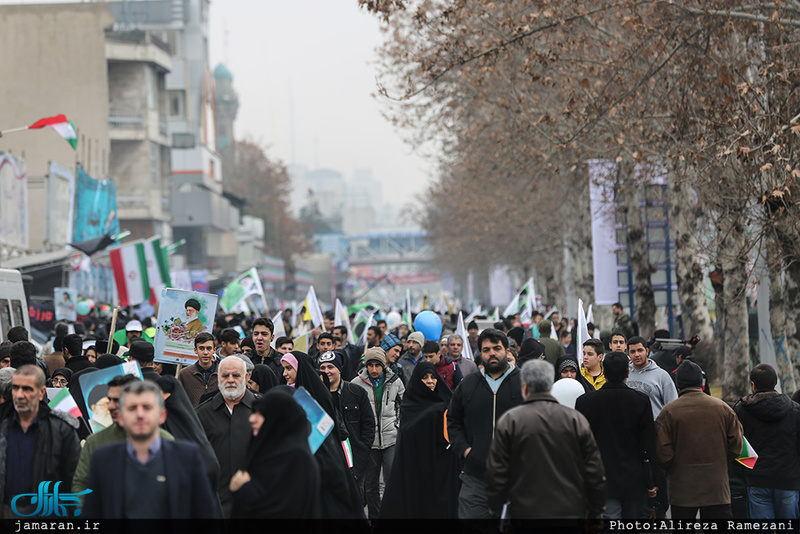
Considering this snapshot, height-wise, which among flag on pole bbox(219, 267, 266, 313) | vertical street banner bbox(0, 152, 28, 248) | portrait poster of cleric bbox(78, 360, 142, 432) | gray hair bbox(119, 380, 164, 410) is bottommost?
portrait poster of cleric bbox(78, 360, 142, 432)

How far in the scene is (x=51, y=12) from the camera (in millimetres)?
57375

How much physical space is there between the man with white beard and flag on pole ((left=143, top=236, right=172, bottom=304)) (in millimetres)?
20754

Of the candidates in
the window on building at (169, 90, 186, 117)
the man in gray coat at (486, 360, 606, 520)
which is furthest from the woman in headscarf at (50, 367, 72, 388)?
the window on building at (169, 90, 186, 117)

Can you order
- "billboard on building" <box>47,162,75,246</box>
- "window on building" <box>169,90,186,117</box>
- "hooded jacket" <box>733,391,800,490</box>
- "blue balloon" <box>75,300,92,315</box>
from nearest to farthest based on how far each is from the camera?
"hooded jacket" <box>733,391,800,490</box>, "blue balloon" <box>75,300,92,315</box>, "billboard on building" <box>47,162,75,246</box>, "window on building" <box>169,90,186,117</box>

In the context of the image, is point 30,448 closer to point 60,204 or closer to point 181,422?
point 181,422

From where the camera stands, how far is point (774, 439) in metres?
8.23

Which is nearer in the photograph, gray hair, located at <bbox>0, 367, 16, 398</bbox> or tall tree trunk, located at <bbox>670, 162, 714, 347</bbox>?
gray hair, located at <bbox>0, 367, 16, 398</bbox>

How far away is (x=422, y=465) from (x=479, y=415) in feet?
2.46

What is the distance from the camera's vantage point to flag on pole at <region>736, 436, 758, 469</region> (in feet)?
25.9

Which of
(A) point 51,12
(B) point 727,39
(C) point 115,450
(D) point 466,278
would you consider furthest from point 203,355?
(D) point 466,278

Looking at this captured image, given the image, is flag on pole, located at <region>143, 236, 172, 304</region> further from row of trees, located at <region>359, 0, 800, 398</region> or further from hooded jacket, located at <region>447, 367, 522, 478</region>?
hooded jacket, located at <region>447, 367, 522, 478</region>

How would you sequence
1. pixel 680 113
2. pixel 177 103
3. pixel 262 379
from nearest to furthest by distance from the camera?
pixel 262 379 < pixel 680 113 < pixel 177 103

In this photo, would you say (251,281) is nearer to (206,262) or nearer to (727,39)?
(727,39)

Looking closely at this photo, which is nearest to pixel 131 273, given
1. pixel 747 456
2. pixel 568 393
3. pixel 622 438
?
pixel 568 393
